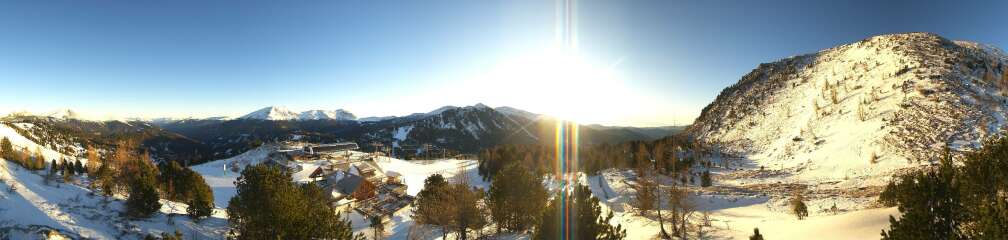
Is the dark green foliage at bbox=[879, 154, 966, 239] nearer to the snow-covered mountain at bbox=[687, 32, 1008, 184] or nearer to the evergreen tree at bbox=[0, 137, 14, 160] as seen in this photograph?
the snow-covered mountain at bbox=[687, 32, 1008, 184]

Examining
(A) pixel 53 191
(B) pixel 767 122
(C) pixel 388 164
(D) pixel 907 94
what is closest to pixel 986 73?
(D) pixel 907 94

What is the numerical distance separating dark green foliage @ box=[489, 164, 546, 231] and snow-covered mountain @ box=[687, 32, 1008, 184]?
43.2 metres

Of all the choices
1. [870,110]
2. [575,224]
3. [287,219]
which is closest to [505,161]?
[287,219]

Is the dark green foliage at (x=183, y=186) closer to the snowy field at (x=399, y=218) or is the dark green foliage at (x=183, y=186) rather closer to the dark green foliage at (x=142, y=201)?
the snowy field at (x=399, y=218)

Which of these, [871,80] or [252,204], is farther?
[871,80]

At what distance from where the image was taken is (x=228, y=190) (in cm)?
7162

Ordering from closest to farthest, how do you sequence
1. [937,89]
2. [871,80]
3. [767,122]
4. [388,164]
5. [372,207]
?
1. [372,207]
2. [937,89]
3. [871,80]
4. [767,122]
5. [388,164]

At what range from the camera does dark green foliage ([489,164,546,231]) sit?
29078mm

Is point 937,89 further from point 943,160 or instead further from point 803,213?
point 943,160

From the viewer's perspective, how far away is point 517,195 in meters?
29.1

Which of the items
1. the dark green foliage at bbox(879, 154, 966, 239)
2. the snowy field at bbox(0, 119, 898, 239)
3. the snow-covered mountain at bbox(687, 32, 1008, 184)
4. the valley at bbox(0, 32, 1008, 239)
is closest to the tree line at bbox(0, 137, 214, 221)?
the valley at bbox(0, 32, 1008, 239)

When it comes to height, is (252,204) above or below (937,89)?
below

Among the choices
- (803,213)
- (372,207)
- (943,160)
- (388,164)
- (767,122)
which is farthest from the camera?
(388,164)

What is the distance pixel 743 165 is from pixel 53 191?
315 ft
